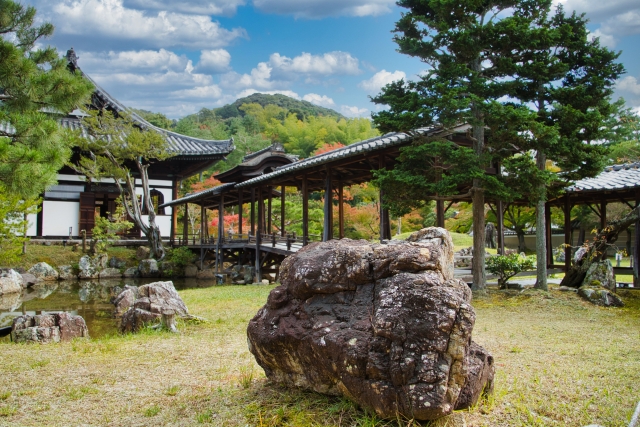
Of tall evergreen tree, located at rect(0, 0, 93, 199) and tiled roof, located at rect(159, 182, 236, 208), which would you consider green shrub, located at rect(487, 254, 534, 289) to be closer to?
tall evergreen tree, located at rect(0, 0, 93, 199)

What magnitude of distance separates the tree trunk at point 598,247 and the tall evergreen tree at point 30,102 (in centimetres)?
1086

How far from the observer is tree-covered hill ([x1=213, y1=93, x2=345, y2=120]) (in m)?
92.2

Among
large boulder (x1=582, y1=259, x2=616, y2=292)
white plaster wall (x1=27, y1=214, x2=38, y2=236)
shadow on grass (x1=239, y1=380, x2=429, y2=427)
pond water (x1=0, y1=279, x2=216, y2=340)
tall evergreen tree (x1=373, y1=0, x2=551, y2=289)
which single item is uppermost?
tall evergreen tree (x1=373, y1=0, x2=551, y2=289)

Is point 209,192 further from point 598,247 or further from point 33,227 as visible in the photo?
point 598,247

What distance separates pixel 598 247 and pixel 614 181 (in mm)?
2632

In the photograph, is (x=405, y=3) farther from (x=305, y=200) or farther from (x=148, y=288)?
(x=148, y=288)

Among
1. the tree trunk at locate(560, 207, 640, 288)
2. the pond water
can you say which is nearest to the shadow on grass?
the pond water

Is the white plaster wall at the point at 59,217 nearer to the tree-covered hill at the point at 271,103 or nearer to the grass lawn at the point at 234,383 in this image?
the grass lawn at the point at 234,383

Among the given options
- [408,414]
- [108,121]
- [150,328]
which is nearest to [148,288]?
[150,328]

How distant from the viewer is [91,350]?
6.34m

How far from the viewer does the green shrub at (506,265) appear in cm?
→ 1222

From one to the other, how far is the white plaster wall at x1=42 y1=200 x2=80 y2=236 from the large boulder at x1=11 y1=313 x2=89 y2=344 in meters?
17.2

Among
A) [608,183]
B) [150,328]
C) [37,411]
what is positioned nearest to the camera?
[37,411]

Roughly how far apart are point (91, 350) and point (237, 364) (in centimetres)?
222
